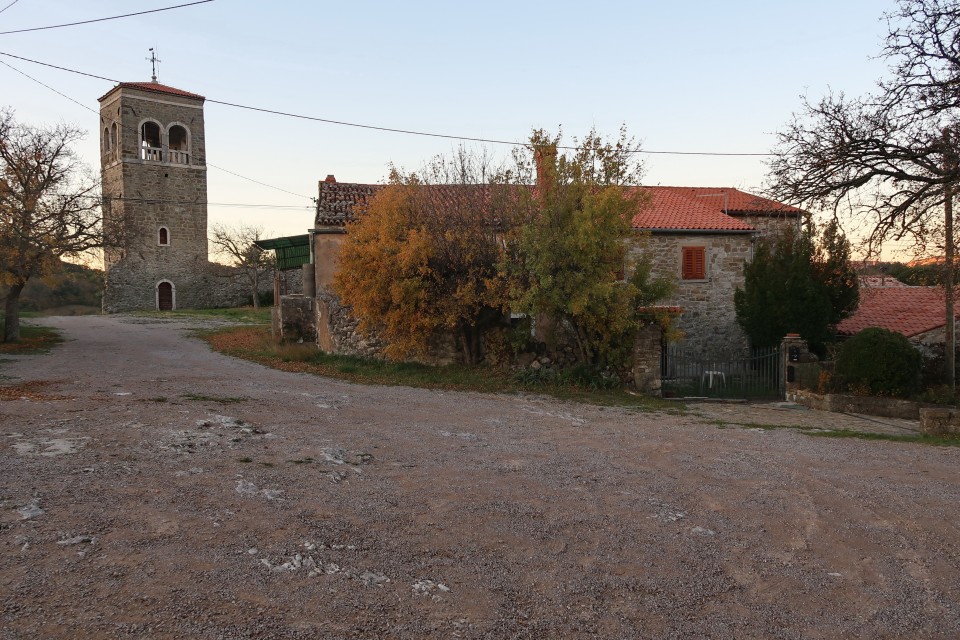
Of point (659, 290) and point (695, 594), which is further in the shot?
point (659, 290)

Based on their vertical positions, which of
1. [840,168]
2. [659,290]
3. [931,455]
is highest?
Result: [840,168]

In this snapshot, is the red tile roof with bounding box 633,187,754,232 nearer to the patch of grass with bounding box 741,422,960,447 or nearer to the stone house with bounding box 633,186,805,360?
the stone house with bounding box 633,186,805,360

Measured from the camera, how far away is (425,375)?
17.2 metres

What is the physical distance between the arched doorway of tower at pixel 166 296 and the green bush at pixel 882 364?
39.0 m

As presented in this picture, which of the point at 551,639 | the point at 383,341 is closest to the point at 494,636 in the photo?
the point at 551,639

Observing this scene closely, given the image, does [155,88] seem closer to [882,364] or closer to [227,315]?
[227,315]

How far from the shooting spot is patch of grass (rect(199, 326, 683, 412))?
15211mm

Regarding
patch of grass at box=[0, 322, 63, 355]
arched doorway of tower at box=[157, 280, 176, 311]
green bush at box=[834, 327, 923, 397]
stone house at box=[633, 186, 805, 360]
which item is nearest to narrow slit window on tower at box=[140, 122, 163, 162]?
arched doorway of tower at box=[157, 280, 176, 311]

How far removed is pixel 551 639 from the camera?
4.00m

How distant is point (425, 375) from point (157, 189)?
32.8 m

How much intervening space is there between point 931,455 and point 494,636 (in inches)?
323

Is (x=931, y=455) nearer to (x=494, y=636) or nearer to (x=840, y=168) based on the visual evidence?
(x=840, y=168)

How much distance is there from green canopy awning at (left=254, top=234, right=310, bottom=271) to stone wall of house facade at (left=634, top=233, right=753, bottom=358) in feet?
43.8

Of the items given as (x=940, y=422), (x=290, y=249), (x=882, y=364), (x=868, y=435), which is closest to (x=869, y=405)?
(x=882, y=364)
